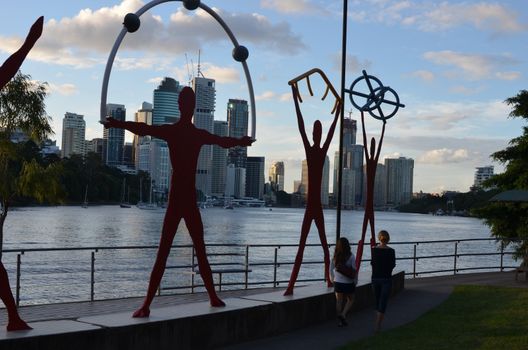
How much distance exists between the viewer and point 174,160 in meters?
9.84

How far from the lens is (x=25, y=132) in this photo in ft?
51.8

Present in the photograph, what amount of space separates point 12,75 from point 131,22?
1885mm

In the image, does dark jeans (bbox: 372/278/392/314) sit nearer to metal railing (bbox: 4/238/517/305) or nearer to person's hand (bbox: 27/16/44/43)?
metal railing (bbox: 4/238/517/305)

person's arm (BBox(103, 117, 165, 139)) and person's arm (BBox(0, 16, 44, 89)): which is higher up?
person's arm (BBox(0, 16, 44, 89))

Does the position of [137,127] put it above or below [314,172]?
above

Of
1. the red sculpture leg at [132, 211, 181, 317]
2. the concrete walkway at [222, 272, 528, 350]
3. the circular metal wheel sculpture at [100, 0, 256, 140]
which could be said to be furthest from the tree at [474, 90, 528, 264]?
the red sculpture leg at [132, 211, 181, 317]

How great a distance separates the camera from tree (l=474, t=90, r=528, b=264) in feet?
70.4

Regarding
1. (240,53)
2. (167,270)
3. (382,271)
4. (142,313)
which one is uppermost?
(240,53)

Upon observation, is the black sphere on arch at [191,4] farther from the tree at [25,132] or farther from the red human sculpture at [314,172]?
the tree at [25,132]

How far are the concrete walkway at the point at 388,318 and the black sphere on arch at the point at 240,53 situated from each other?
13.9 feet

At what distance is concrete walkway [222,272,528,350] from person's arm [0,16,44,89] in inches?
174

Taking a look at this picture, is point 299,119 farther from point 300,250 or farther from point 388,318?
point 388,318

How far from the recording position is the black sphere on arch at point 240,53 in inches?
431

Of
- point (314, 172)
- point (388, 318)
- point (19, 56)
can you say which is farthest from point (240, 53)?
point (388, 318)
